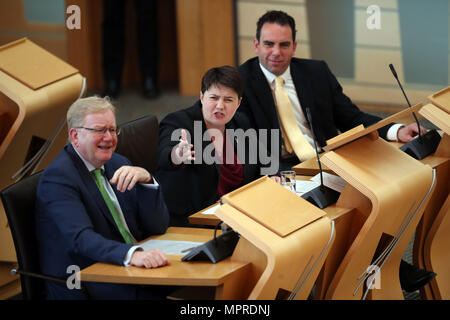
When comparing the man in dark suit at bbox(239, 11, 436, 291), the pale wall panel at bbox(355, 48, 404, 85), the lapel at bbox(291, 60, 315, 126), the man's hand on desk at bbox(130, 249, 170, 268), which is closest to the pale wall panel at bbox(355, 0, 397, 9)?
the pale wall panel at bbox(355, 48, 404, 85)

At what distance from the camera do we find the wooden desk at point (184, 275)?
2.30m

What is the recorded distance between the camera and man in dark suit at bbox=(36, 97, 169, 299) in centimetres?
255

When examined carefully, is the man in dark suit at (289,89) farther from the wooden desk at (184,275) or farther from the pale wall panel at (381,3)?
the pale wall panel at (381,3)

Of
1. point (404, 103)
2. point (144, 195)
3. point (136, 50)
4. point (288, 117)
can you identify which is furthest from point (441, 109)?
point (136, 50)

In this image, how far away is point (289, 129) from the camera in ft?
14.0

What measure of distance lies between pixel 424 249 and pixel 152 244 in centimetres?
147

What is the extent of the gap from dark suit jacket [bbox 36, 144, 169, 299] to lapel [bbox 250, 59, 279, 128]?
1505mm

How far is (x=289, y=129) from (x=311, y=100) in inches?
9.2

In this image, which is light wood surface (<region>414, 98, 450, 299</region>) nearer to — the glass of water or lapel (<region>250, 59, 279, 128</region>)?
the glass of water

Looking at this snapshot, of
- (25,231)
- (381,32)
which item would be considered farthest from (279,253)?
(381,32)

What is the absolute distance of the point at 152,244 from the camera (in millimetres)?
2734

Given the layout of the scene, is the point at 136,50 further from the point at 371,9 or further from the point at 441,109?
the point at 441,109

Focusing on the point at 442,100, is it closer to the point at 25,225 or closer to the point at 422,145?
the point at 422,145

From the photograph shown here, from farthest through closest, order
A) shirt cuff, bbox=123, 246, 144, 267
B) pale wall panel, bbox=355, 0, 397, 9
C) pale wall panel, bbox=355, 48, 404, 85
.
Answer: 1. pale wall panel, bbox=355, 48, 404, 85
2. pale wall panel, bbox=355, 0, 397, 9
3. shirt cuff, bbox=123, 246, 144, 267
